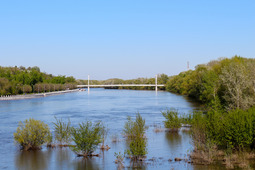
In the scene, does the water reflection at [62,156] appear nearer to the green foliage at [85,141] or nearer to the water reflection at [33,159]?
the water reflection at [33,159]

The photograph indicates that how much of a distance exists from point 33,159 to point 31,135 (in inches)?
82.7

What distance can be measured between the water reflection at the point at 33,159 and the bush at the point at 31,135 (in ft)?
1.91

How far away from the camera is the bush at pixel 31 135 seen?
22.6 m

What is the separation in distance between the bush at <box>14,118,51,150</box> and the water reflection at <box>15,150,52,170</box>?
1.91ft

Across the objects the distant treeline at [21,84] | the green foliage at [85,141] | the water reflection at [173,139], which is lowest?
the water reflection at [173,139]

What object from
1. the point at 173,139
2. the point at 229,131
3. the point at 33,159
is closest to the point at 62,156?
the point at 33,159

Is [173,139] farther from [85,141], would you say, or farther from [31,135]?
[31,135]

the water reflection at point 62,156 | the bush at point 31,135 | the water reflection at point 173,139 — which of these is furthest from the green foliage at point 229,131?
the bush at point 31,135

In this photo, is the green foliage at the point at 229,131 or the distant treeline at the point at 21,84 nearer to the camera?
the green foliage at the point at 229,131

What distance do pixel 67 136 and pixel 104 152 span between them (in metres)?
3.33

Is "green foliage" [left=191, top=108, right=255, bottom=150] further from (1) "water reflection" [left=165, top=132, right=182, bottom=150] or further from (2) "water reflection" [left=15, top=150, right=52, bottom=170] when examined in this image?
(2) "water reflection" [left=15, top=150, right=52, bottom=170]

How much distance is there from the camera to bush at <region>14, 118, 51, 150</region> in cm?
2259

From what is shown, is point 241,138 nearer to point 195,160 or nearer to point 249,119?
point 249,119

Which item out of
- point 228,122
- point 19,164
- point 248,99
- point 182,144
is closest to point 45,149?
point 19,164
